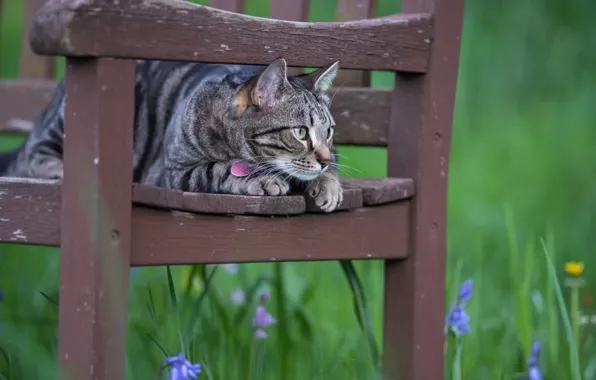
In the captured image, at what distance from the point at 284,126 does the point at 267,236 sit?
A: 32 centimetres

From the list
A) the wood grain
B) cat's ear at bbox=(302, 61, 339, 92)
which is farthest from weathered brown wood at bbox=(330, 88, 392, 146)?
the wood grain

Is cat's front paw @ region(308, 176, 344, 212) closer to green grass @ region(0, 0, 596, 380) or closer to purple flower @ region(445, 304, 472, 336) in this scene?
green grass @ region(0, 0, 596, 380)

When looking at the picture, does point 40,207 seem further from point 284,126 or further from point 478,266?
point 478,266

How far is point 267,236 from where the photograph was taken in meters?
2.14

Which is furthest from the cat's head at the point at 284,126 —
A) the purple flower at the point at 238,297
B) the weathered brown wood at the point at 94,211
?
the purple flower at the point at 238,297

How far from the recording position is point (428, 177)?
2.42m

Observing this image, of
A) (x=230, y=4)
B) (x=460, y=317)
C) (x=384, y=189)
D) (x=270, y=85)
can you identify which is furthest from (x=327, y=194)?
(x=230, y=4)

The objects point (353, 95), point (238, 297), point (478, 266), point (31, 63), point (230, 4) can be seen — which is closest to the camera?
point (353, 95)

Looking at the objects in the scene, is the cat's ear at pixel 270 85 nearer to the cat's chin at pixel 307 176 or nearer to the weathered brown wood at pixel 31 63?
the cat's chin at pixel 307 176

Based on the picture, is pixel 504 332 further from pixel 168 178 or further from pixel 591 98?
pixel 591 98

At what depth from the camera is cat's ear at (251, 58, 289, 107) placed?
2250 mm

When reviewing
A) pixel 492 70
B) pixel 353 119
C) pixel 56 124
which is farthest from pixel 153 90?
pixel 492 70

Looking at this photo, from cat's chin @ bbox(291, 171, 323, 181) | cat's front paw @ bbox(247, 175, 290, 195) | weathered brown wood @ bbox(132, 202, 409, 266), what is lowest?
weathered brown wood @ bbox(132, 202, 409, 266)

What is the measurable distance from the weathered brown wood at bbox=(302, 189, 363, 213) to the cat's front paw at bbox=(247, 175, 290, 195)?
52mm
